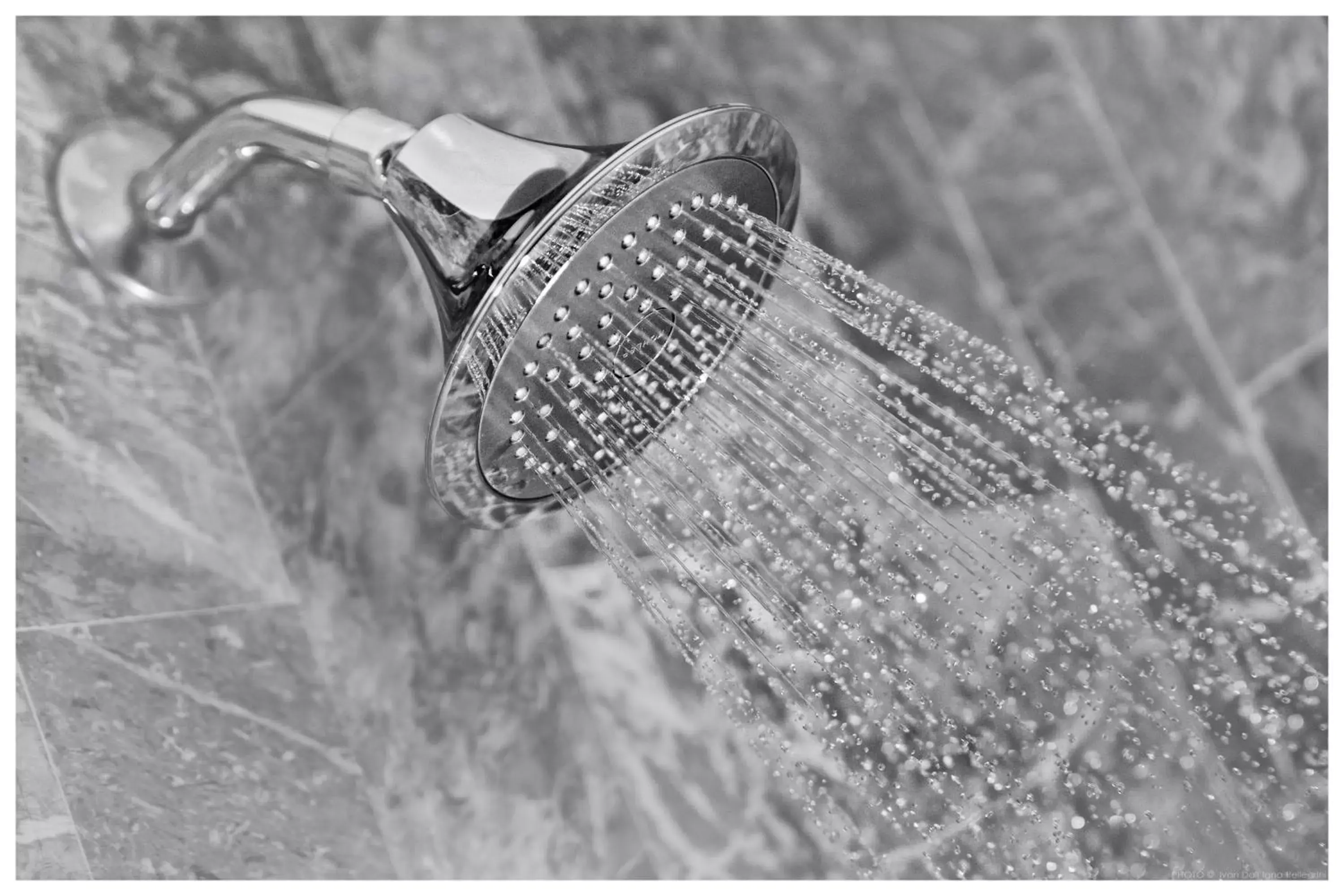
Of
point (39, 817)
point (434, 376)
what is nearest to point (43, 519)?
point (39, 817)

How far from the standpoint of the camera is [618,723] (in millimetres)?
1117

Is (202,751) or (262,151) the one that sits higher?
(262,151)

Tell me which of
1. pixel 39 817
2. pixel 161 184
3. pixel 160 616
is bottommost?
pixel 39 817

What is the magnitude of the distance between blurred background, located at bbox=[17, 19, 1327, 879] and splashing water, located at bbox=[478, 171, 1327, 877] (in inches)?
1.2

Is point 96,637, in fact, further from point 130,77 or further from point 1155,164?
point 1155,164

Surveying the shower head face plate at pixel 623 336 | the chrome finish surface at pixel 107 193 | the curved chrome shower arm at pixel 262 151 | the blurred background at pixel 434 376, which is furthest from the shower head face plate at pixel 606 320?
the chrome finish surface at pixel 107 193

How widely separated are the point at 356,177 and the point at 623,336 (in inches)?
6.5

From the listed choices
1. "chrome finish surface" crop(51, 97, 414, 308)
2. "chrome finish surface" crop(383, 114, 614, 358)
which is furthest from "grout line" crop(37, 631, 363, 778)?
"chrome finish surface" crop(383, 114, 614, 358)

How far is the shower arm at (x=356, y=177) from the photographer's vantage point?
0.57m

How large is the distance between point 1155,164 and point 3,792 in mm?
802

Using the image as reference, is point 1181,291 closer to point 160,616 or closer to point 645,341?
point 645,341

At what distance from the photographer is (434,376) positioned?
987mm

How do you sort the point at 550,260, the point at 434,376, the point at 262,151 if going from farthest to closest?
the point at 434,376 → the point at 262,151 → the point at 550,260
